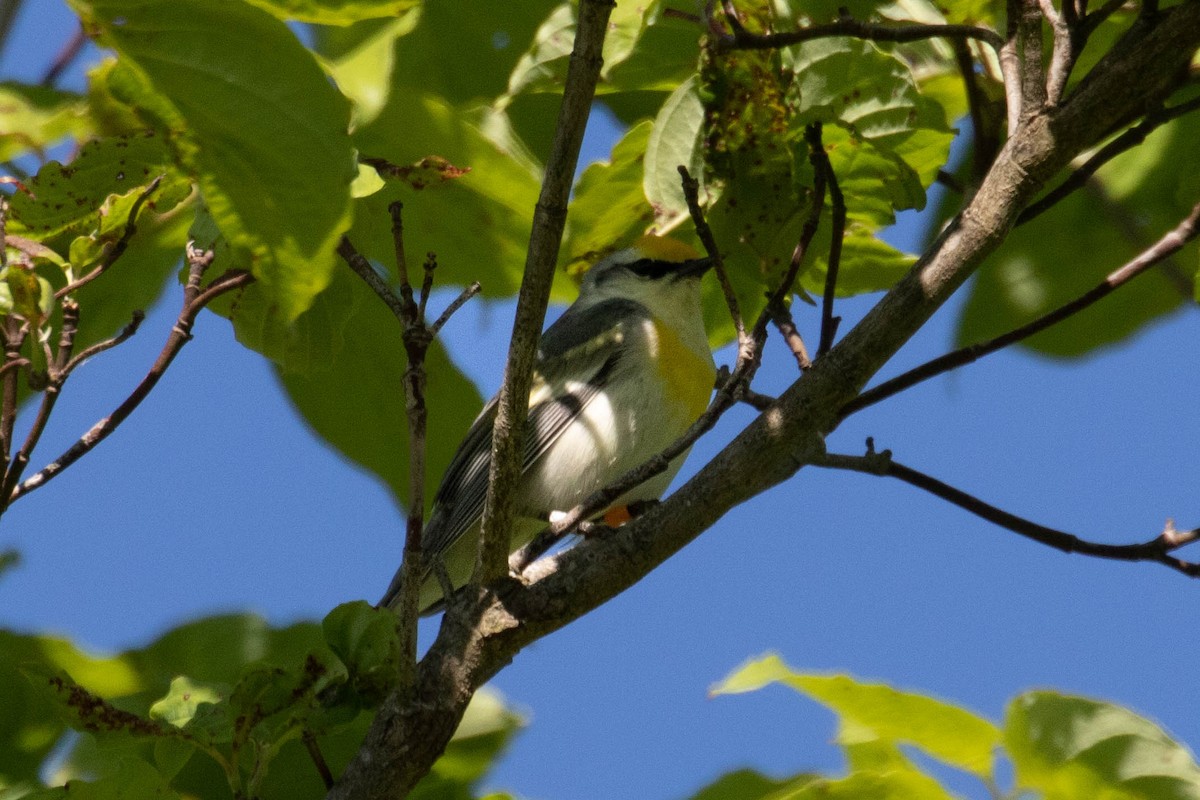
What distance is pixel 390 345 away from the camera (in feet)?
7.98

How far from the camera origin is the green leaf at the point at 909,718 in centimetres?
173

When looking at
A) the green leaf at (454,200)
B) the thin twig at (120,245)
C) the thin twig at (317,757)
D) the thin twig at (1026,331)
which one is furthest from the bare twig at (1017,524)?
the thin twig at (120,245)

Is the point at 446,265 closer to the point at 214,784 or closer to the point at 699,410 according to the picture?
the point at 214,784

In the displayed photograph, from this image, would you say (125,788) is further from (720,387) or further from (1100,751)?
(1100,751)

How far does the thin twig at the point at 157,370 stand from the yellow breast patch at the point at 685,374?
173 centimetres

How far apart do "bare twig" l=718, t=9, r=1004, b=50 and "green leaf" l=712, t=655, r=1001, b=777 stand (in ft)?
3.00

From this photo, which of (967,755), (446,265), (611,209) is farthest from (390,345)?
(967,755)

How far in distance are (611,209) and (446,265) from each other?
317 mm

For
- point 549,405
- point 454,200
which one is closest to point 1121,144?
point 454,200

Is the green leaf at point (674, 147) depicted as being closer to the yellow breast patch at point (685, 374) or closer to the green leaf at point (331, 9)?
the green leaf at point (331, 9)

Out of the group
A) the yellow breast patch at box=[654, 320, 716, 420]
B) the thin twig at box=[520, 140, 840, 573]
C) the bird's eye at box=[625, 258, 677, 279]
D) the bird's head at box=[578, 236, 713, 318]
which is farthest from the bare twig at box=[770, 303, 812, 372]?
the bird's eye at box=[625, 258, 677, 279]

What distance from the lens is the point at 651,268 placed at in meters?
4.40

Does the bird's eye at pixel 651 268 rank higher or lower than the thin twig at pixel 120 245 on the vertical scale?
higher

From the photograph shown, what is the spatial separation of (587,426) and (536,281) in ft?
6.06
